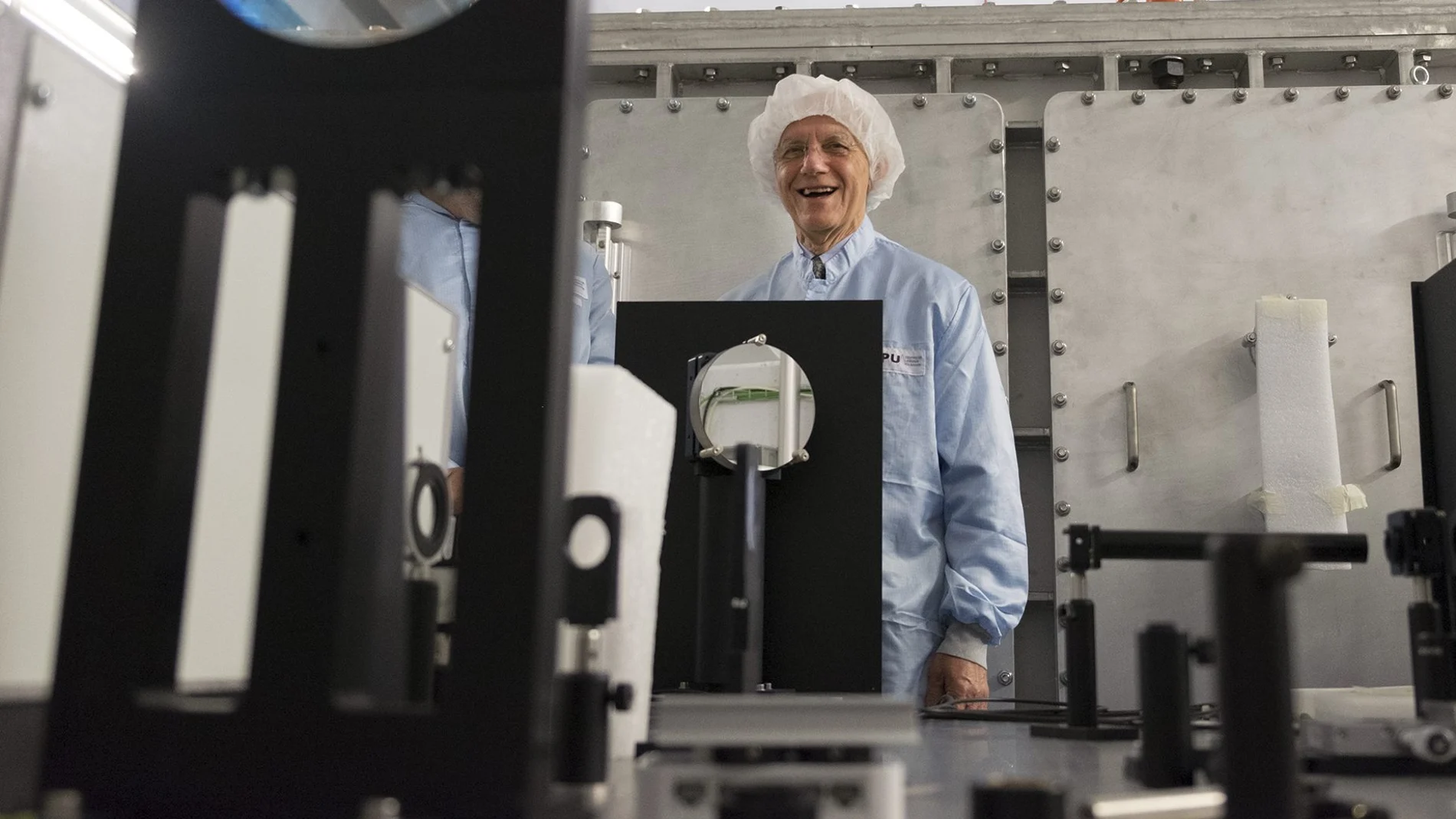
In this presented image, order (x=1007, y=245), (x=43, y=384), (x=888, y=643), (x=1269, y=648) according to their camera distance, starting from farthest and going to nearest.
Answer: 1. (x=1007, y=245)
2. (x=888, y=643)
3. (x=43, y=384)
4. (x=1269, y=648)

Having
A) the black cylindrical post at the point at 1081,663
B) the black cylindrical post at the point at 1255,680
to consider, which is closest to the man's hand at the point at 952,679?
the black cylindrical post at the point at 1081,663

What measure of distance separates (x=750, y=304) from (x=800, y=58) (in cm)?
180

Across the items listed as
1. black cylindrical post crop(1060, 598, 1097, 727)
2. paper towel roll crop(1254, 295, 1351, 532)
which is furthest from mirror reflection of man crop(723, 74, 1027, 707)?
black cylindrical post crop(1060, 598, 1097, 727)

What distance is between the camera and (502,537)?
0.36 m

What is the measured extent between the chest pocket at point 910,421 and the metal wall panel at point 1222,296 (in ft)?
1.81

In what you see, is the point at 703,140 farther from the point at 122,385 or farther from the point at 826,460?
the point at 122,385

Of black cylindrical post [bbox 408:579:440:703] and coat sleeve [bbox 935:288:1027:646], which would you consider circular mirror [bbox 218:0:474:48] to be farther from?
coat sleeve [bbox 935:288:1027:646]

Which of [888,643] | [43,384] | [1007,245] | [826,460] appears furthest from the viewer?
[1007,245]

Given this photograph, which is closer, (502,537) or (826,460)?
(502,537)

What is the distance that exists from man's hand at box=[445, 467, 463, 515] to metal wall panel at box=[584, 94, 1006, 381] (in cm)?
169

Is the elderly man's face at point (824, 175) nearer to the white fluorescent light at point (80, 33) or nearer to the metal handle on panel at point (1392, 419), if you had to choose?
the metal handle on panel at point (1392, 419)

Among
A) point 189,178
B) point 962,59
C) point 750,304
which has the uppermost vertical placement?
point 962,59

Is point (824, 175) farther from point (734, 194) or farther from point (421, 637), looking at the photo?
point (421, 637)

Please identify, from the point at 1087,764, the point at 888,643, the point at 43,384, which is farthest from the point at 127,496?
the point at 888,643
